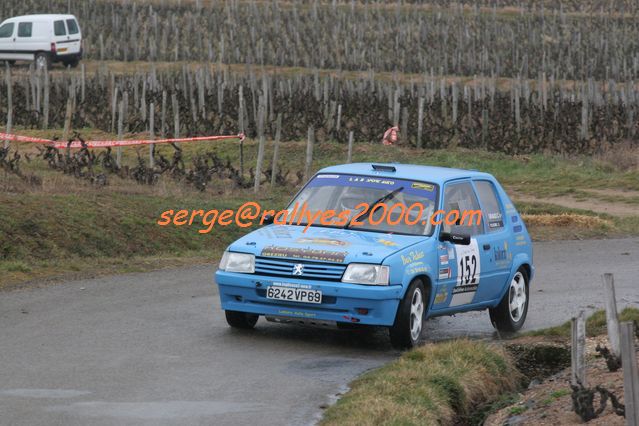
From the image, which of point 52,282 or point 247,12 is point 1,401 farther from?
point 247,12

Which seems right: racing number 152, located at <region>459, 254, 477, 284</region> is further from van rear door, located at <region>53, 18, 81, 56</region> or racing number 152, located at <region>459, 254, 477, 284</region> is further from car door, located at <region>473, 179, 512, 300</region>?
van rear door, located at <region>53, 18, 81, 56</region>

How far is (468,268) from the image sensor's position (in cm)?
1399

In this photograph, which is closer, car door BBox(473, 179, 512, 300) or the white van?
car door BBox(473, 179, 512, 300)

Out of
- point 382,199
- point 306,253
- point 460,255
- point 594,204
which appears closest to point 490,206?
point 460,255

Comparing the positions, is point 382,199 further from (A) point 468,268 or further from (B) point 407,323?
(B) point 407,323

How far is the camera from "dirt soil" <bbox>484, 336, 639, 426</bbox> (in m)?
9.90

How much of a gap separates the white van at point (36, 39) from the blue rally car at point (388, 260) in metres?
41.5

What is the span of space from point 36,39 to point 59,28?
93cm

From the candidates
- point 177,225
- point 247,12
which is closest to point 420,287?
point 177,225

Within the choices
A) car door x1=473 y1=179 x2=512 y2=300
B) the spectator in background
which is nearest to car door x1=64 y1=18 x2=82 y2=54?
the spectator in background

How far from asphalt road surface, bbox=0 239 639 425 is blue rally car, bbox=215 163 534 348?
37 cm

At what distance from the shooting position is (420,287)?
43.2ft

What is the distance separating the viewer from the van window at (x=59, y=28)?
5463 cm

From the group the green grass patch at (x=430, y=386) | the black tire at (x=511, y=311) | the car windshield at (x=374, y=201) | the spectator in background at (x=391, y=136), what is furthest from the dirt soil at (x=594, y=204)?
the green grass patch at (x=430, y=386)
